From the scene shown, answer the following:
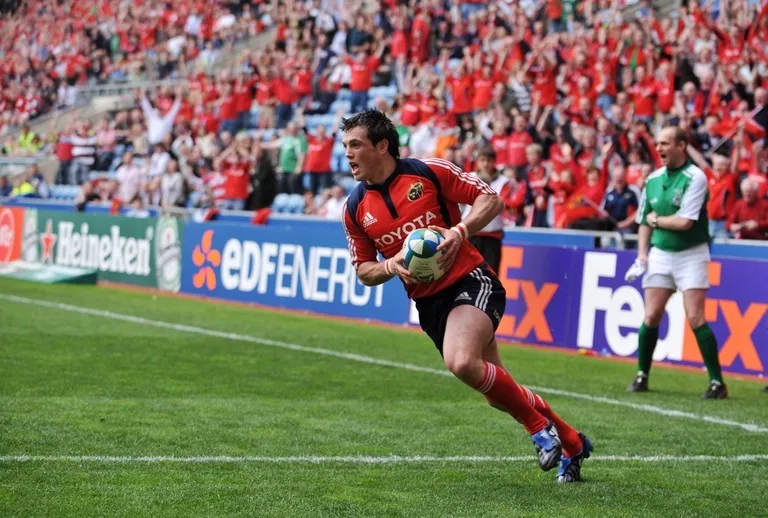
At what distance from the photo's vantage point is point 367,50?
26516mm

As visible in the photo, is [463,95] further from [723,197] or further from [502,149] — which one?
[723,197]

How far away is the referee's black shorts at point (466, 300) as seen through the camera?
6.80 m

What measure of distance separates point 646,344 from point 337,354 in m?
3.48

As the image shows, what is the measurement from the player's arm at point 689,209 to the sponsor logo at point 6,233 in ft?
60.7

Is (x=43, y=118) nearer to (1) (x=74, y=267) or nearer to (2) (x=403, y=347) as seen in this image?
(1) (x=74, y=267)

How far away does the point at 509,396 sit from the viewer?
660 centimetres

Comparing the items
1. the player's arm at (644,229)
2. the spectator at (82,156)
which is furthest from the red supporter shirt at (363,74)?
the player's arm at (644,229)

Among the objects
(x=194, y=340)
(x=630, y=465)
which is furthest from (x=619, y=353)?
(x=630, y=465)

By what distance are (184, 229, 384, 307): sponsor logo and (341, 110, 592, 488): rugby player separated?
32.9ft

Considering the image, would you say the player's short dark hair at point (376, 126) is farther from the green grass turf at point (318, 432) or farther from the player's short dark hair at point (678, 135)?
the player's short dark hair at point (678, 135)

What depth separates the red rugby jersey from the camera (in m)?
6.85

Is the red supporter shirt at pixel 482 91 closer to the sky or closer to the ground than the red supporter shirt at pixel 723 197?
closer to the sky

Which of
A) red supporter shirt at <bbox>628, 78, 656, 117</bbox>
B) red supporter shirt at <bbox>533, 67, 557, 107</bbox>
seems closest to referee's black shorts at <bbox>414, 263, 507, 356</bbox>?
red supporter shirt at <bbox>628, 78, 656, 117</bbox>

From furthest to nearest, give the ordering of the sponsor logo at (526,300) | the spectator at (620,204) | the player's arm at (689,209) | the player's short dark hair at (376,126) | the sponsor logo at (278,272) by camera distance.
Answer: the sponsor logo at (278,272), the spectator at (620,204), the sponsor logo at (526,300), the player's arm at (689,209), the player's short dark hair at (376,126)
